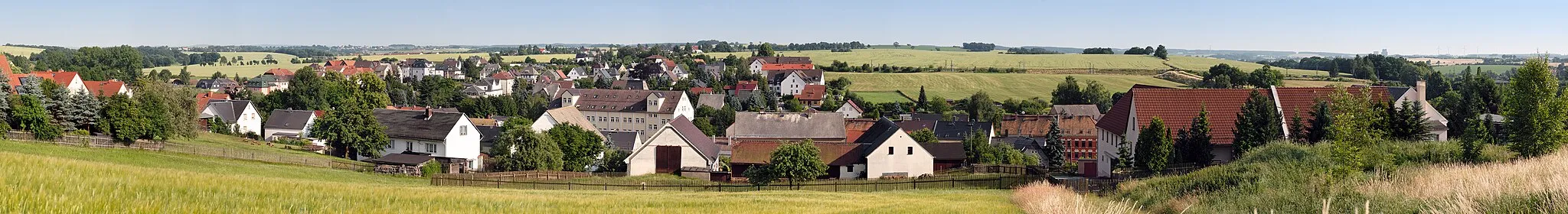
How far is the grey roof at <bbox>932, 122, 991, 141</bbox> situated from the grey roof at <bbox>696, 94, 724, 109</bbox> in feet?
92.2

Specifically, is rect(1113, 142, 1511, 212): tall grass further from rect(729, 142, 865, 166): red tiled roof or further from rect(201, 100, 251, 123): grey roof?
rect(201, 100, 251, 123): grey roof

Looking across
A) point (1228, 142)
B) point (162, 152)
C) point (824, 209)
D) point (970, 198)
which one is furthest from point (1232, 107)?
point (162, 152)

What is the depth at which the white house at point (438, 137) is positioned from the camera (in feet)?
172

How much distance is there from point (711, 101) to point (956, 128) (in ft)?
105

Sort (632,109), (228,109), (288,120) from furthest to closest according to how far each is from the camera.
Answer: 1. (632,109)
2. (228,109)
3. (288,120)

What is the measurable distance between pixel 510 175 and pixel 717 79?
341 ft

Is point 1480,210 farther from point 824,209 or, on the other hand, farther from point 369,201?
point 369,201

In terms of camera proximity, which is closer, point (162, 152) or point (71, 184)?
point (71, 184)

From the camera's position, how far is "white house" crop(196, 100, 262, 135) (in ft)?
251

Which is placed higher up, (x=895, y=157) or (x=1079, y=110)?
(x=1079, y=110)

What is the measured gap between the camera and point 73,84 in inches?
3374

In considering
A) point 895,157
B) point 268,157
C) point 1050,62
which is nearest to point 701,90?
point 1050,62

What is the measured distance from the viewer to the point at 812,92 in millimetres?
118125

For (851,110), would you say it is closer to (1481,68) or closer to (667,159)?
(667,159)
